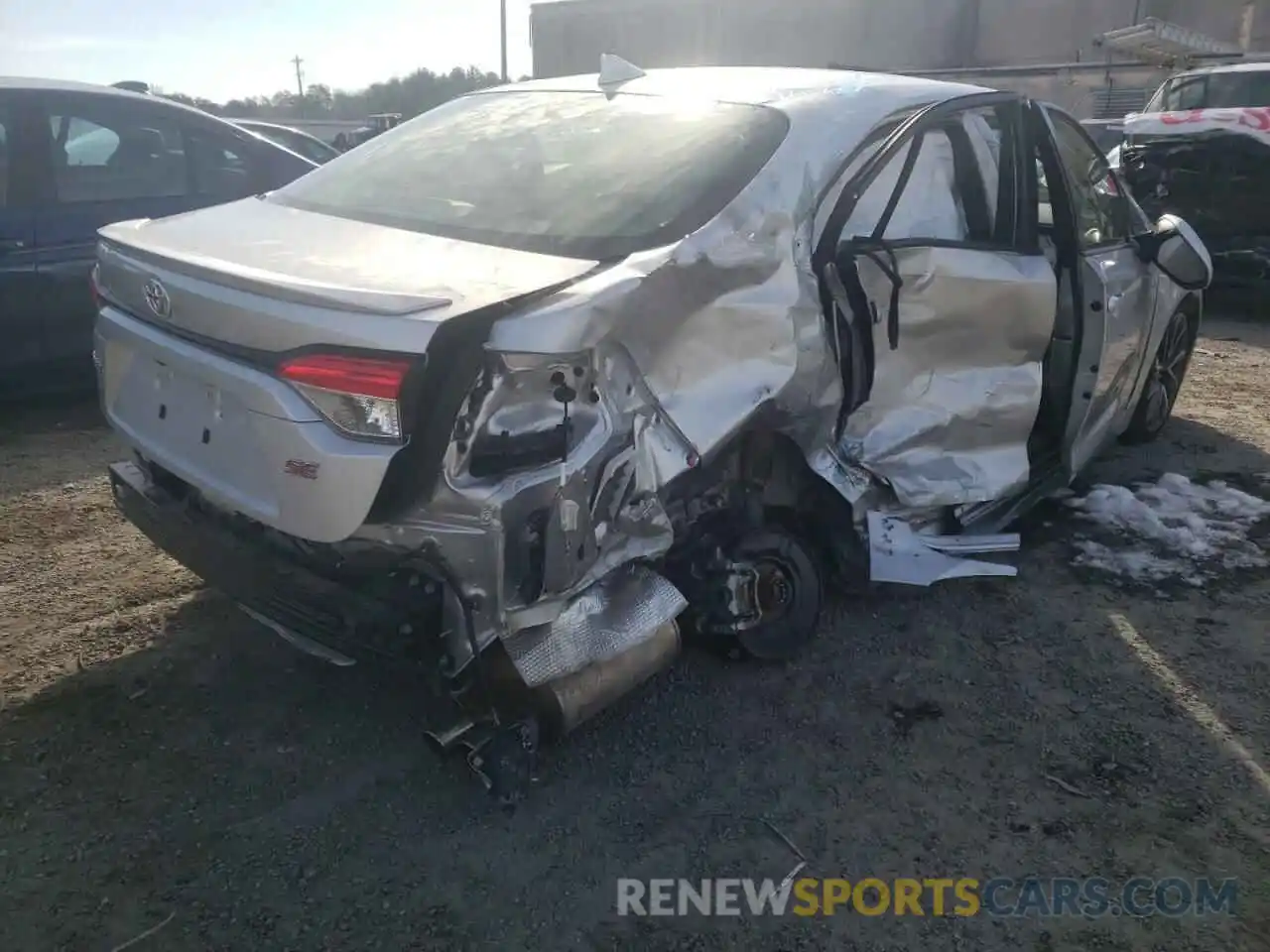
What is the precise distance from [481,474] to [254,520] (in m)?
0.64

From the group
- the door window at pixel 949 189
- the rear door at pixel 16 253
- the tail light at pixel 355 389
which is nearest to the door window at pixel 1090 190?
the door window at pixel 949 189

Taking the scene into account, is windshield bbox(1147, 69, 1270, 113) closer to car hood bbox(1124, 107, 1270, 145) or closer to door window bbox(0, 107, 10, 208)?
car hood bbox(1124, 107, 1270, 145)

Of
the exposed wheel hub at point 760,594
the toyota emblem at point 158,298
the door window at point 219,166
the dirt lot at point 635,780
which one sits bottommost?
the dirt lot at point 635,780

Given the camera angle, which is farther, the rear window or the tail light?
the rear window

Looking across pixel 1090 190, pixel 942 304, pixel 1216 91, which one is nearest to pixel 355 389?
pixel 942 304

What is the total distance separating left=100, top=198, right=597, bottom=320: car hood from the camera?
2229 millimetres

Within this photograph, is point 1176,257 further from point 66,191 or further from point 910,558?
point 66,191

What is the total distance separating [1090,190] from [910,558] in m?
1.83

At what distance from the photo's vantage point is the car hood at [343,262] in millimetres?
2229

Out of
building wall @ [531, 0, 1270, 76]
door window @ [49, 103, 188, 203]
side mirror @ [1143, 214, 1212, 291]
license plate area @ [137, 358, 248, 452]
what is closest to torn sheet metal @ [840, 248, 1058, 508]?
side mirror @ [1143, 214, 1212, 291]

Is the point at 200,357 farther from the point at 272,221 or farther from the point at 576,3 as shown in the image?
the point at 576,3

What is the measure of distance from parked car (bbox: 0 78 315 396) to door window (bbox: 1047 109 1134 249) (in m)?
4.19

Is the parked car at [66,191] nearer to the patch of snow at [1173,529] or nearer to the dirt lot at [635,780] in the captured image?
the dirt lot at [635,780]

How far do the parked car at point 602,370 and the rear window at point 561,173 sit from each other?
0.01 metres
